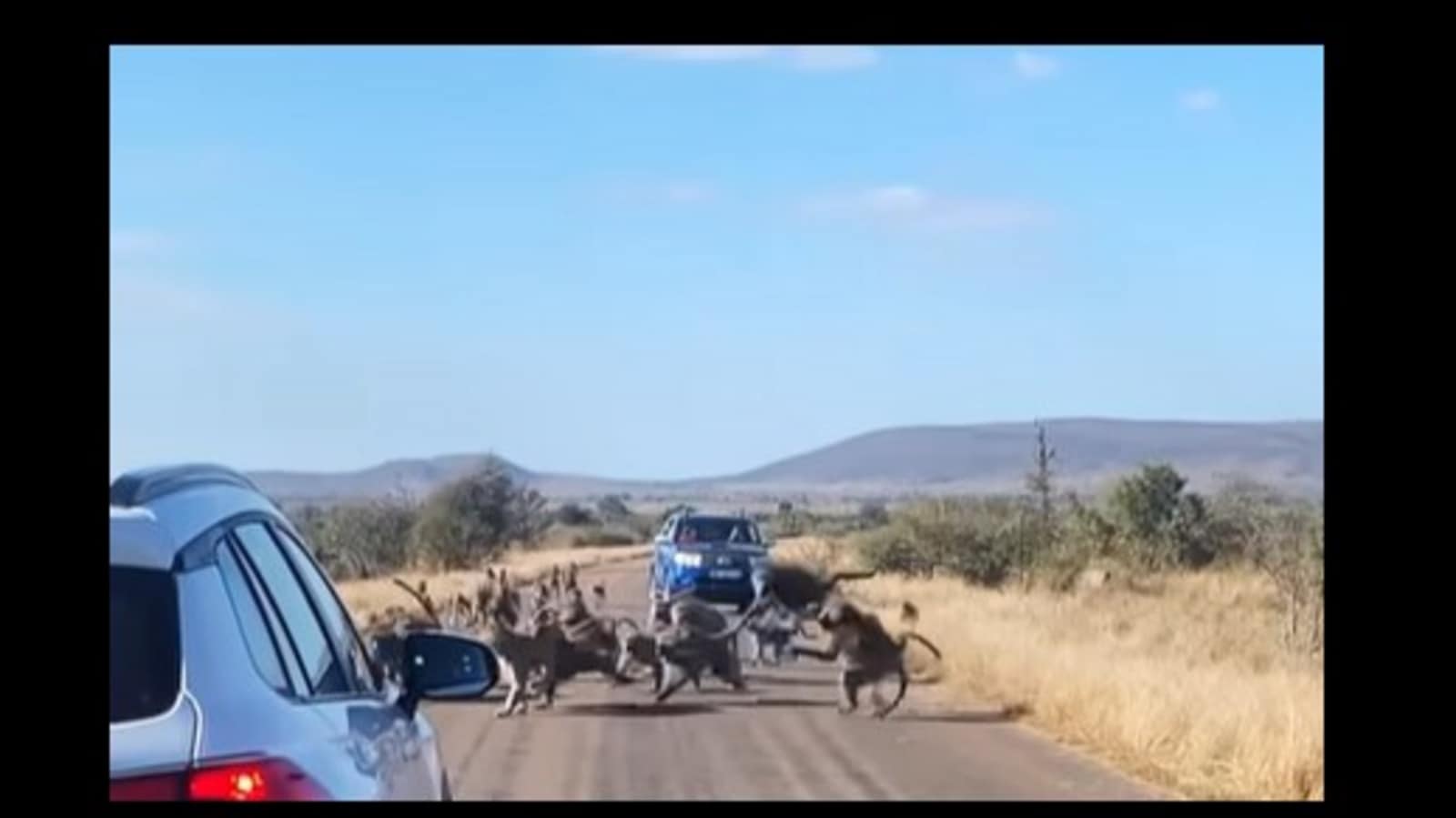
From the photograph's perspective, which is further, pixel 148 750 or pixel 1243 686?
pixel 1243 686

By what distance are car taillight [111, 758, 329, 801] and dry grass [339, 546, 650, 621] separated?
35.1ft

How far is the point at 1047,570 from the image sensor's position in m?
34.2

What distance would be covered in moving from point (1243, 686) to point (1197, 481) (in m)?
23.2

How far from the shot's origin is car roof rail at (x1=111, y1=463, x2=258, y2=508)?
4.59m

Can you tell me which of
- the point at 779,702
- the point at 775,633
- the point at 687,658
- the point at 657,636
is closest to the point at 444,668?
the point at 779,702

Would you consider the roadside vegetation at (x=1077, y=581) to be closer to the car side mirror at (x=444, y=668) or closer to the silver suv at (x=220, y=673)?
the car side mirror at (x=444, y=668)

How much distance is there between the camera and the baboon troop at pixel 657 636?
20344 mm

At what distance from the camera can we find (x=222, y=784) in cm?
408

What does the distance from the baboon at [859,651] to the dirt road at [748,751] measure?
0.77ft

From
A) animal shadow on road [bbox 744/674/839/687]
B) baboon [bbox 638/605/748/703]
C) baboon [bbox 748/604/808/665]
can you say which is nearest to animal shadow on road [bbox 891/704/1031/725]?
baboon [bbox 638/605/748/703]
